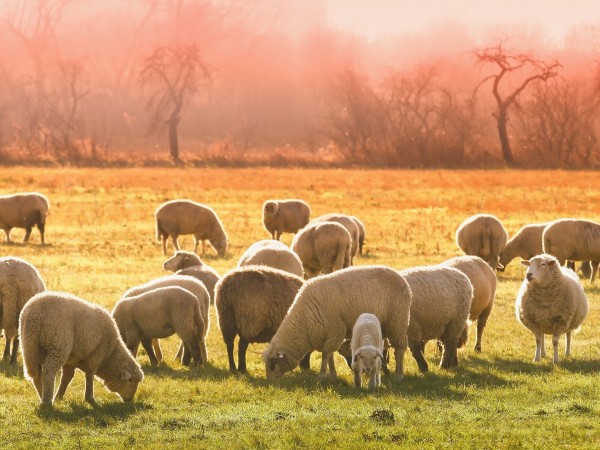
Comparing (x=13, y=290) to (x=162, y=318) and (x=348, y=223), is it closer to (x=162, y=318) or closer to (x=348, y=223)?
(x=162, y=318)

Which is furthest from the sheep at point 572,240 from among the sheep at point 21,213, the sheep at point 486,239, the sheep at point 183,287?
the sheep at point 21,213

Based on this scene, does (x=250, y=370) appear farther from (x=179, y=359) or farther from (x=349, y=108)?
(x=349, y=108)

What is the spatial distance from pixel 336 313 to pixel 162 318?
262 centimetres

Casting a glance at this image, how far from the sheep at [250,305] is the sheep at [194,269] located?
3908mm

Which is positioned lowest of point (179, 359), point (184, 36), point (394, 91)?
point (179, 359)

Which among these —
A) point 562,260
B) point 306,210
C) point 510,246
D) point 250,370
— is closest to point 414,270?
point 250,370

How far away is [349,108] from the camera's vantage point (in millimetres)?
81125

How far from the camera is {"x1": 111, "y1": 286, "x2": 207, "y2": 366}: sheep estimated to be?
1377 centimetres

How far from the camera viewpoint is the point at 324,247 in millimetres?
20781

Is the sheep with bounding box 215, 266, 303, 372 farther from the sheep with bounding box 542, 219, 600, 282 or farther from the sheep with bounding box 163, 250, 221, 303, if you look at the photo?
the sheep with bounding box 542, 219, 600, 282

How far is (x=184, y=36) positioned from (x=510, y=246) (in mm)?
94450

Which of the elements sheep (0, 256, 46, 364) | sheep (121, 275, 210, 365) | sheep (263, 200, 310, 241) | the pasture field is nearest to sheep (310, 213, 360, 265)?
the pasture field

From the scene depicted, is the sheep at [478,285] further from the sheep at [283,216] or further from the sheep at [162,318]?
the sheep at [283,216]

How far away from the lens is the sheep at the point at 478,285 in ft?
49.7
